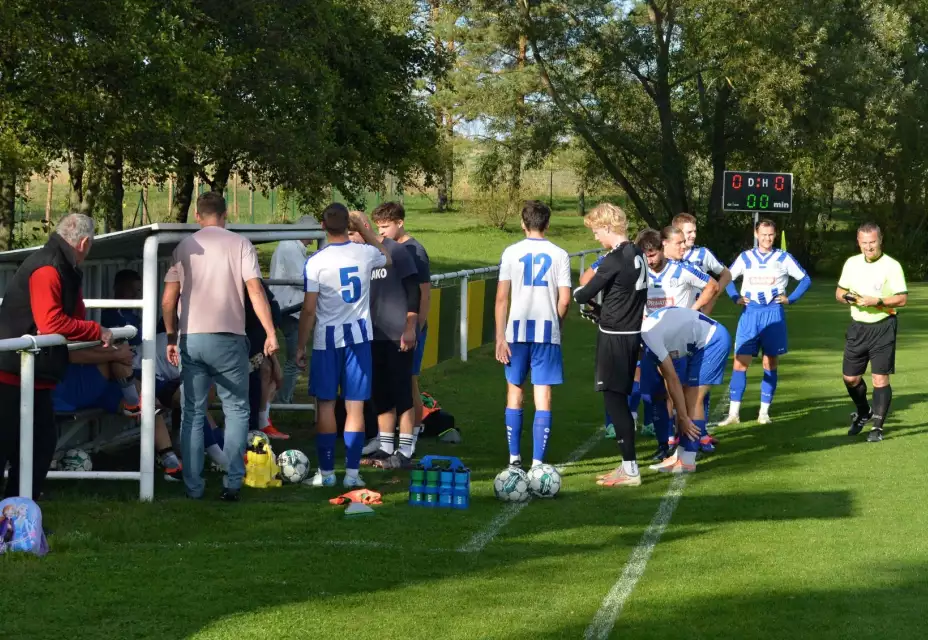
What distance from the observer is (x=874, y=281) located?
11602mm

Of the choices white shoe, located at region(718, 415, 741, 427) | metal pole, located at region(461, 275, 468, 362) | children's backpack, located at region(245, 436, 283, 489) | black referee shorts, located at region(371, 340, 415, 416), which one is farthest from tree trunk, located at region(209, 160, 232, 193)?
children's backpack, located at region(245, 436, 283, 489)

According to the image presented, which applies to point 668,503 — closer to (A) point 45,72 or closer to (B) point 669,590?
(B) point 669,590

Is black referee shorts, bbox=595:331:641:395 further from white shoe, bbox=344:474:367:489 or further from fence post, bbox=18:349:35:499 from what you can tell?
fence post, bbox=18:349:35:499

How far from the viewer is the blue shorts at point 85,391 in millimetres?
8688

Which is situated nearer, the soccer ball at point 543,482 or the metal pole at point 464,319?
the soccer ball at point 543,482

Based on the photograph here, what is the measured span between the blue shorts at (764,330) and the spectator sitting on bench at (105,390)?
19.7 feet

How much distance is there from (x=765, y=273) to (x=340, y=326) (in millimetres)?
5345

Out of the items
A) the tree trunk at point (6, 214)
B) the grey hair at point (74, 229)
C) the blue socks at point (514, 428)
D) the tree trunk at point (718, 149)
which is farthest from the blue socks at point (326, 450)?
the tree trunk at point (718, 149)

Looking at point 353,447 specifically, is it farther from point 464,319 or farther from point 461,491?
point 464,319

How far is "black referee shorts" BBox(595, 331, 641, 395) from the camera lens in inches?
360

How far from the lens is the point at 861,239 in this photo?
11758 mm

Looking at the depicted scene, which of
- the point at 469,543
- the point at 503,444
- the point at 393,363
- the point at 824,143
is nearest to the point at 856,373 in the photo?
the point at 503,444

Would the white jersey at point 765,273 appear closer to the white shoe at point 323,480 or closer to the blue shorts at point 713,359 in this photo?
the blue shorts at point 713,359

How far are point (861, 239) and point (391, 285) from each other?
467 centimetres
